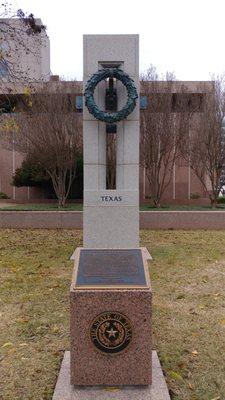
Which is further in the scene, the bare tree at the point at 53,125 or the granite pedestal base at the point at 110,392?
the bare tree at the point at 53,125

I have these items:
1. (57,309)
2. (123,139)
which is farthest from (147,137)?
(57,309)

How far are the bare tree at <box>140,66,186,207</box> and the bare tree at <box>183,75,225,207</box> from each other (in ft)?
2.37

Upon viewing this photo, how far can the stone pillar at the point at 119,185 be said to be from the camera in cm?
900

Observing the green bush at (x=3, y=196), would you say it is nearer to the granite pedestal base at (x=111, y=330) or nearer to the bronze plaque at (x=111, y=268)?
the bronze plaque at (x=111, y=268)

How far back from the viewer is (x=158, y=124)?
64.5 ft

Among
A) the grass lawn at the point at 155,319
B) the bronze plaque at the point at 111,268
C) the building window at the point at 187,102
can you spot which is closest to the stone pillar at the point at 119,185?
the grass lawn at the point at 155,319

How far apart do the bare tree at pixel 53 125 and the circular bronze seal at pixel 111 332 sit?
16.5 m

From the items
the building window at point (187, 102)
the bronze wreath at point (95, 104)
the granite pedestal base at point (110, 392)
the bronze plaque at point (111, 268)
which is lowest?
the granite pedestal base at point (110, 392)

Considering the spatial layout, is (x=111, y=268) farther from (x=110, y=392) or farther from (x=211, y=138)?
(x=211, y=138)

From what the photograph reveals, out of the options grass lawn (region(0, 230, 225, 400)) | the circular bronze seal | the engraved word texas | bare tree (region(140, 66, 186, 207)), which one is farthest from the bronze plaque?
bare tree (region(140, 66, 186, 207))

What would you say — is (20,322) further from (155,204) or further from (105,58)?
(155,204)

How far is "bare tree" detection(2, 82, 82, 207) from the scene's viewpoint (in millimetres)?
19734

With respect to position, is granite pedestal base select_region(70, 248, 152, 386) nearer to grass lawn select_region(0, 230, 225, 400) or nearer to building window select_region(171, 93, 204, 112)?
grass lawn select_region(0, 230, 225, 400)

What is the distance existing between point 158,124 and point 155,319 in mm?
14917
